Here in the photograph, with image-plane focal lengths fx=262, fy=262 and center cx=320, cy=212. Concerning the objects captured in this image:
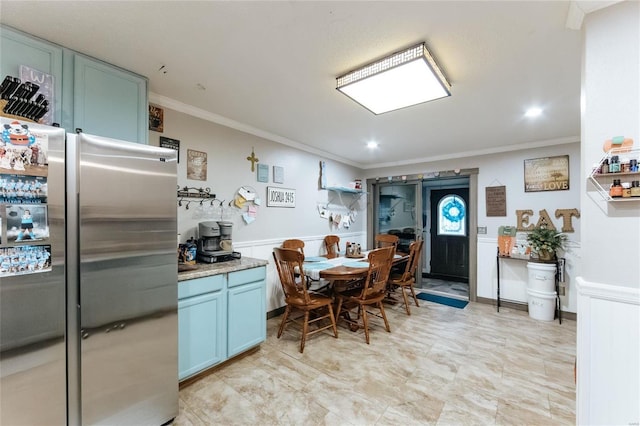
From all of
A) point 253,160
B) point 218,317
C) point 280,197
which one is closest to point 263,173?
point 253,160

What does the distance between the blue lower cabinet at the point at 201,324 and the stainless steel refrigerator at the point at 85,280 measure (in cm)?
23

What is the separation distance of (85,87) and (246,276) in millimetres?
1799

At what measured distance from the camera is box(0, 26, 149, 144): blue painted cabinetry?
1.51 meters

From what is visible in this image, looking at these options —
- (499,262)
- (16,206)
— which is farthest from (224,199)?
(499,262)

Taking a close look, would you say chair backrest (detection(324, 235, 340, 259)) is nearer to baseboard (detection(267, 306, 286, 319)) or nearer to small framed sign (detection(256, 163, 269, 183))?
baseboard (detection(267, 306, 286, 319))

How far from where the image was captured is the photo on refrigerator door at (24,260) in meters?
1.20

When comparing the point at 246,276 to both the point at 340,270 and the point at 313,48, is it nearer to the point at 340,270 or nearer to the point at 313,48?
the point at 340,270

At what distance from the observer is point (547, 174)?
3643mm

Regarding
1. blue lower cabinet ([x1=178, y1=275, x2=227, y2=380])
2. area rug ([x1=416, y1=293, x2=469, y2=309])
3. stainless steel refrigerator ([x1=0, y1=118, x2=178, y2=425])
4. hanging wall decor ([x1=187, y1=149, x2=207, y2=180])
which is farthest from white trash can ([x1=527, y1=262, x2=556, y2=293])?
hanging wall decor ([x1=187, y1=149, x2=207, y2=180])

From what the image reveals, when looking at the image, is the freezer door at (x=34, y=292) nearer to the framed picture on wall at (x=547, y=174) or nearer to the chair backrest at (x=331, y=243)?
the chair backrest at (x=331, y=243)

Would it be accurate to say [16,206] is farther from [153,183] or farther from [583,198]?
[583,198]

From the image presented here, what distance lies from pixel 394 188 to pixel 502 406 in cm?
399

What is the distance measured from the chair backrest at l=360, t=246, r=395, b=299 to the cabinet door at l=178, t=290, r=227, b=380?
1477mm

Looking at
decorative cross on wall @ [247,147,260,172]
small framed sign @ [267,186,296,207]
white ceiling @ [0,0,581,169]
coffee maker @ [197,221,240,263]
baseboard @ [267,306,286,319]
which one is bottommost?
baseboard @ [267,306,286,319]
